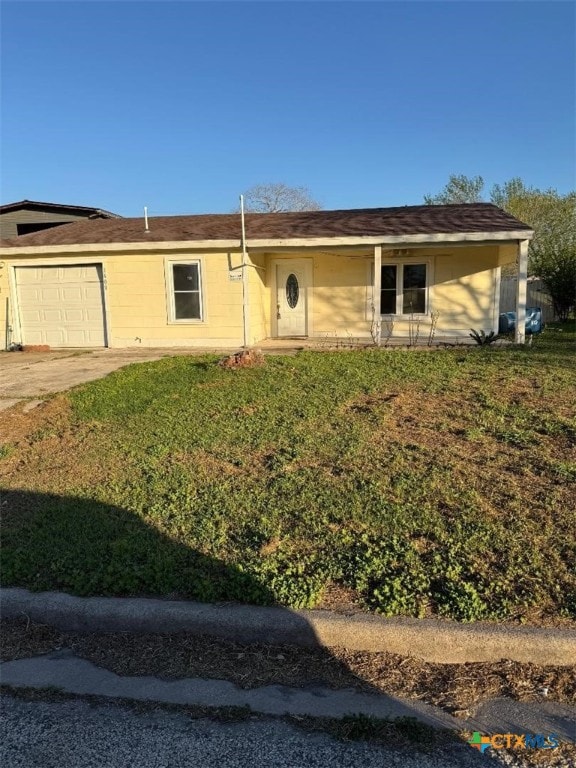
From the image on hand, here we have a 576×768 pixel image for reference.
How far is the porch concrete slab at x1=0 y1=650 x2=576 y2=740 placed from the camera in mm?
2479

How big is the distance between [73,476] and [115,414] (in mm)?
1819

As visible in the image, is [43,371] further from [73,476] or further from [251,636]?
[251,636]

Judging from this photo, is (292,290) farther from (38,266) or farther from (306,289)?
(38,266)

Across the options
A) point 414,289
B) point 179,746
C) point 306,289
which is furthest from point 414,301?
point 179,746

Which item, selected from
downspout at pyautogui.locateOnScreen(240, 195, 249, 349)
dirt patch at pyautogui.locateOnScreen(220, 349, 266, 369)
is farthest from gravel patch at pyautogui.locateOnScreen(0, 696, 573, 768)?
downspout at pyautogui.locateOnScreen(240, 195, 249, 349)

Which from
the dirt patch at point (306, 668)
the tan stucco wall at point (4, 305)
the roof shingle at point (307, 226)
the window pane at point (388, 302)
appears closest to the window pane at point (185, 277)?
the roof shingle at point (307, 226)

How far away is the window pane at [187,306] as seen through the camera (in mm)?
13664

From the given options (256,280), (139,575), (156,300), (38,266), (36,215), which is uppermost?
(36,215)

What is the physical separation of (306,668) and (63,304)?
13.1 m

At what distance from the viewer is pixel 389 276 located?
48.6ft

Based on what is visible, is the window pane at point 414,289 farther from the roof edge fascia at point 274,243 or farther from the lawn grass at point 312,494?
the lawn grass at point 312,494

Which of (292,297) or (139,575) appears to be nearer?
(139,575)

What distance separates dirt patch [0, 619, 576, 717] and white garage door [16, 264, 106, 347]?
11725 millimetres

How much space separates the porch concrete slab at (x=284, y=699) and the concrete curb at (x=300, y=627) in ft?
0.96
